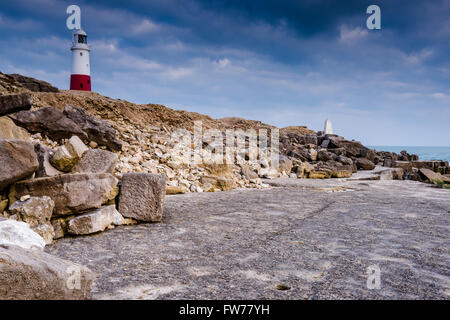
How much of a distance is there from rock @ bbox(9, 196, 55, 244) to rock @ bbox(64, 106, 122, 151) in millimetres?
4563

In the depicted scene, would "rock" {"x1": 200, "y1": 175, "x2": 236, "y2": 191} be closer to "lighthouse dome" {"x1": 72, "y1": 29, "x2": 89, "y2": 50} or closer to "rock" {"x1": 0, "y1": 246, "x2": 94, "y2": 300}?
"rock" {"x1": 0, "y1": 246, "x2": 94, "y2": 300}

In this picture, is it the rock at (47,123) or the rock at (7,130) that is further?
the rock at (47,123)

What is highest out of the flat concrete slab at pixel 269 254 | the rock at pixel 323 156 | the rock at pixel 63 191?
the rock at pixel 323 156

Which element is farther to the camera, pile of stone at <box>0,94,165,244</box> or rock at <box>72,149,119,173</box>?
rock at <box>72,149,119,173</box>

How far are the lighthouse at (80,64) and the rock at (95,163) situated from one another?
24016 mm

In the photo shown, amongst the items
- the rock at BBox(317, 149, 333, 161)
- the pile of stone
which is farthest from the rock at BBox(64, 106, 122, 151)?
the rock at BBox(317, 149, 333, 161)

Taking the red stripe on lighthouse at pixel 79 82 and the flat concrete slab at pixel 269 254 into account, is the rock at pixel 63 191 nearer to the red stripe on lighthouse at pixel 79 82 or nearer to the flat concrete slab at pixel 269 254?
the flat concrete slab at pixel 269 254

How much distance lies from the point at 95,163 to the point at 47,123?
3.22 metres

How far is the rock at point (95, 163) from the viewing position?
482 centimetres

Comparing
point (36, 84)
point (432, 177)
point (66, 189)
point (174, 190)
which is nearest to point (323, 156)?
point (432, 177)

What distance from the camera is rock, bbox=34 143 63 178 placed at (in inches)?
171

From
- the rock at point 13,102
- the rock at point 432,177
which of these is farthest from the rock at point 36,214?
the rock at point 432,177
